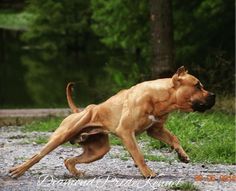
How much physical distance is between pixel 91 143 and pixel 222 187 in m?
1.82

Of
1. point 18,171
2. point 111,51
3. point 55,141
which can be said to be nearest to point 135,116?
point 55,141

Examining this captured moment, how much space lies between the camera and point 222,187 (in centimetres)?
956

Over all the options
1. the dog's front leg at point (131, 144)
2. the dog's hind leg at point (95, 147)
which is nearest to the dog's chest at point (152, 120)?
the dog's front leg at point (131, 144)

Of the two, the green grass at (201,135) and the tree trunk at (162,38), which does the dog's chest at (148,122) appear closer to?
the green grass at (201,135)

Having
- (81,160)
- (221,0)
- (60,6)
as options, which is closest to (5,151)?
(81,160)

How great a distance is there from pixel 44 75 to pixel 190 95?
33.9m

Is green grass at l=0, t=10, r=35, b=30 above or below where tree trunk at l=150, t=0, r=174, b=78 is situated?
below

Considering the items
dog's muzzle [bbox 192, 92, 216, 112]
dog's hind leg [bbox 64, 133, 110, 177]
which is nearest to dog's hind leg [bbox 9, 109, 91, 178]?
dog's hind leg [bbox 64, 133, 110, 177]

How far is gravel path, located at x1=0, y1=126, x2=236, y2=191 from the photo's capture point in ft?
30.8

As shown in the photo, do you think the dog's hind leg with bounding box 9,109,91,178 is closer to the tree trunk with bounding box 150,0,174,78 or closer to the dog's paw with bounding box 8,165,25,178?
the dog's paw with bounding box 8,165,25,178

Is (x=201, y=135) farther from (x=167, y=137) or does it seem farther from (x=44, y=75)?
(x=44, y=75)

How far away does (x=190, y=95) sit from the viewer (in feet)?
32.2

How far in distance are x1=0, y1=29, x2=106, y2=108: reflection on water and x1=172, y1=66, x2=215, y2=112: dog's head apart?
9786 mm

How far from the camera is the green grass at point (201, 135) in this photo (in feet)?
42.6
